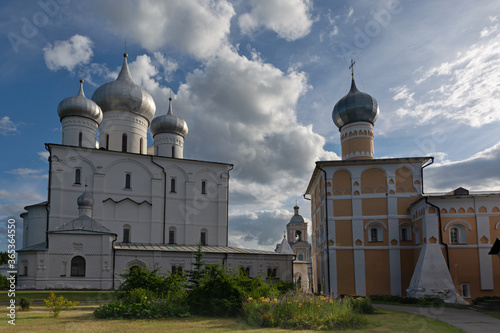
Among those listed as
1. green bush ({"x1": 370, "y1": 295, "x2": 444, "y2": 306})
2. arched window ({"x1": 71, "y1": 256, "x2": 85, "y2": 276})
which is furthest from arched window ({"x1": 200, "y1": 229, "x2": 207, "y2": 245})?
green bush ({"x1": 370, "y1": 295, "x2": 444, "y2": 306})

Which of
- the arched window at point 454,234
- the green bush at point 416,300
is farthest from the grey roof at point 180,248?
the arched window at point 454,234

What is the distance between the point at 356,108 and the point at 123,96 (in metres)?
16.7

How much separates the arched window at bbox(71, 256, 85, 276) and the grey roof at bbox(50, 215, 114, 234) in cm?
153

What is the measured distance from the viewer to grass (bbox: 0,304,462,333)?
378 inches

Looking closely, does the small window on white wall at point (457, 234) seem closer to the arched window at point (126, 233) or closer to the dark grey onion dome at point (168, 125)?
the arched window at point (126, 233)

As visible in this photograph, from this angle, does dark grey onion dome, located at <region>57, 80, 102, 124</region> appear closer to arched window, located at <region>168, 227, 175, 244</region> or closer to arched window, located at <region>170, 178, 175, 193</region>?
arched window, located at <region>170, 178, 175, 193</region>

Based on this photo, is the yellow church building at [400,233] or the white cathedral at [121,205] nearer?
the yellow church building at [400,233]

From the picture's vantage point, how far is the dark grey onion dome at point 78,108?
28969 millimetres

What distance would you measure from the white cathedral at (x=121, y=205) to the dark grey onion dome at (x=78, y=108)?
6 centimetres

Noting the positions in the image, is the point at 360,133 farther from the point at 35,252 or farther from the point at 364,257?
the point at 35,252

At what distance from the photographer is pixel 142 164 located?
29562 mm

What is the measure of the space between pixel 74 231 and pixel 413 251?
1848 centimetres

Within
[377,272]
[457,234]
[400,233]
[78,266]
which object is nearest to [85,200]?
[78,266]

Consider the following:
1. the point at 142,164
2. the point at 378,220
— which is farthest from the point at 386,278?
the point at 142,164
